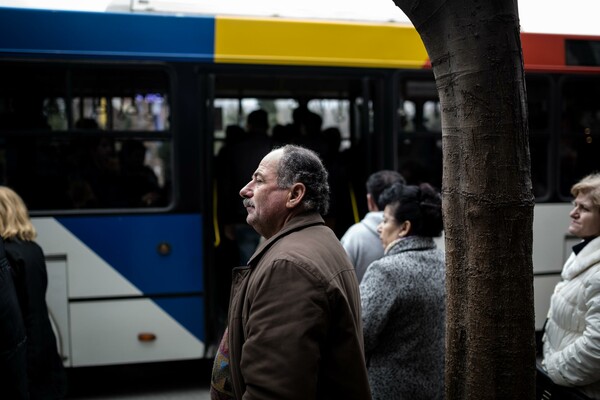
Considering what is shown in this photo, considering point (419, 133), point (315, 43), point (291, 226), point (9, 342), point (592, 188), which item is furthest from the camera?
point (419, 133)

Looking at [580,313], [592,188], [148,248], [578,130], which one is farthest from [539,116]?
[148,248]

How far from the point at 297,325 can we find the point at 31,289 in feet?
7.62

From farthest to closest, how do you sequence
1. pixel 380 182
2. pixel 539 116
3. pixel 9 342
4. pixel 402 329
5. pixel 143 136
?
pixel 539 116, pixel 143 136, pixel 380 182, pixel 9 342, pixel 402 329

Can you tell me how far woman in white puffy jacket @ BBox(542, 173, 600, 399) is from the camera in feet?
9.04

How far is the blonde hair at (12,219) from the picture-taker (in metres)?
3.62

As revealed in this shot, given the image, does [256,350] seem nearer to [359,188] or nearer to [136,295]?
[136,295]

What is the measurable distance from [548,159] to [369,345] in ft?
12.5

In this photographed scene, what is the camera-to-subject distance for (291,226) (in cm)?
207

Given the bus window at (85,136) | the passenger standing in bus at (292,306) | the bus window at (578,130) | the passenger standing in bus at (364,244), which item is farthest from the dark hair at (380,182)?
the bus window at (578,130)

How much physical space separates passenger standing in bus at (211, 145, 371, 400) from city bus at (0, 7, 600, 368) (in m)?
2.87

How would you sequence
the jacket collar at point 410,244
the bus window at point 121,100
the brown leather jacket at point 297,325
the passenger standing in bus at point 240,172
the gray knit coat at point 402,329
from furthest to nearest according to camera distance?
the passenger standing in bus at point 240,172 → the bus window at point 121,100 → the jacket collar at point 410,244 → the gray knit coat at point 402,329 → the brown leather jacket at point 297,325

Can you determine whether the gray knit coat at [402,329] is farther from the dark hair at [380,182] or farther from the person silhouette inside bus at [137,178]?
the person silhouette inside bus at [137,178]

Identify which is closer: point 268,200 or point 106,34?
point 268,200

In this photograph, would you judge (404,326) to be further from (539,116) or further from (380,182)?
(539,116)
